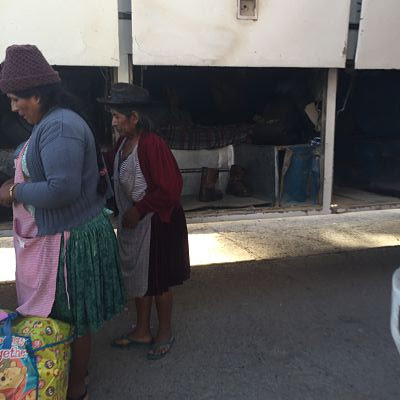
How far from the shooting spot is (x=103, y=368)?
9.32ft

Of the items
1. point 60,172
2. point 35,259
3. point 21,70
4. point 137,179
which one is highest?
point 21,70

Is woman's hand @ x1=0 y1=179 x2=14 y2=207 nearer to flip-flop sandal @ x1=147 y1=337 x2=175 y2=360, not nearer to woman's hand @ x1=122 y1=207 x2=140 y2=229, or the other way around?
woman's hand @ x1=122 y1=207 x2=140 y2=229

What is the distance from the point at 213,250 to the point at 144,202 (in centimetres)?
284

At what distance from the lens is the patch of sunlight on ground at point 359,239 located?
5.44m

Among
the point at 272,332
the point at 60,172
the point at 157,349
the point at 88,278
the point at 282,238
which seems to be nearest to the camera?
the point at 60,172

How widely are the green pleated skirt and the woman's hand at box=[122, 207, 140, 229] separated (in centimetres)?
26

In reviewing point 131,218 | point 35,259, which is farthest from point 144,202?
point 35,259

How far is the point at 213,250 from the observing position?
5.31 m

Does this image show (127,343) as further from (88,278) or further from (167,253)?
(88,278)

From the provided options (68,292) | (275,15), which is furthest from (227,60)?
(68,292)

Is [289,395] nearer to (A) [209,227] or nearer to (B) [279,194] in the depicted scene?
(B) [279,194]

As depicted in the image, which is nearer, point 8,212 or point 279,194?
point 8,212

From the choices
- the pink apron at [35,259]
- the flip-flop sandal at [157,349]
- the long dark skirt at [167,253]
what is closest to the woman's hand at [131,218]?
the long dark skirt at [167,253]

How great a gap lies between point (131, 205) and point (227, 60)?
1.03m
